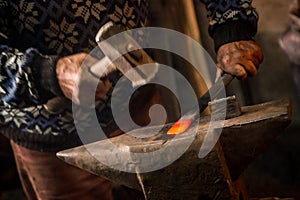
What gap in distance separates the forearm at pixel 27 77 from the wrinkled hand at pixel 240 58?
0.42 meters

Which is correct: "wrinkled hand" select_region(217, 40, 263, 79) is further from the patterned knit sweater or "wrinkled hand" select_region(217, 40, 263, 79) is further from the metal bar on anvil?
the metal bar on anvil

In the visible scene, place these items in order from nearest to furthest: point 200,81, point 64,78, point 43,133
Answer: point 64,78 → point 43,133 → point 200,81

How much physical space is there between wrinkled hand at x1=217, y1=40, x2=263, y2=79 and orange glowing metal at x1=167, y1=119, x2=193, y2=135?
0.21m

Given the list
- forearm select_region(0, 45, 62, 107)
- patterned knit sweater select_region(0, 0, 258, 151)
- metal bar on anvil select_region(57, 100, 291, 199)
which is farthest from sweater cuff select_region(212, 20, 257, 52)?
forearm select_region(0, 45, 62, 107)

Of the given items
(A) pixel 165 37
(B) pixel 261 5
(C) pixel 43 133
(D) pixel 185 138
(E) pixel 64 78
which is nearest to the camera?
(D) pixel 185 138

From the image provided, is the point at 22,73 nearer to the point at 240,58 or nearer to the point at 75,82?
the point at 75,82

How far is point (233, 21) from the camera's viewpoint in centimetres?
142

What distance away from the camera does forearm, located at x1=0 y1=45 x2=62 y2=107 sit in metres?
1.24

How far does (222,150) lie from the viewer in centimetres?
104

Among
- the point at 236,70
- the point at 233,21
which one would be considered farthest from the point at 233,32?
the point at 236,70

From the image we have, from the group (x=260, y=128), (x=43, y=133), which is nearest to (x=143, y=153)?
(x=260, y=128)

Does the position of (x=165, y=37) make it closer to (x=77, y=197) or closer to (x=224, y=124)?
(x=77, y=197)

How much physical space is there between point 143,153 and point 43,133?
0.51 metres

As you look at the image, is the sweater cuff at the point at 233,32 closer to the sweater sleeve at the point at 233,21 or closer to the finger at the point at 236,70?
the sweater sleeve at the point at 233,21
